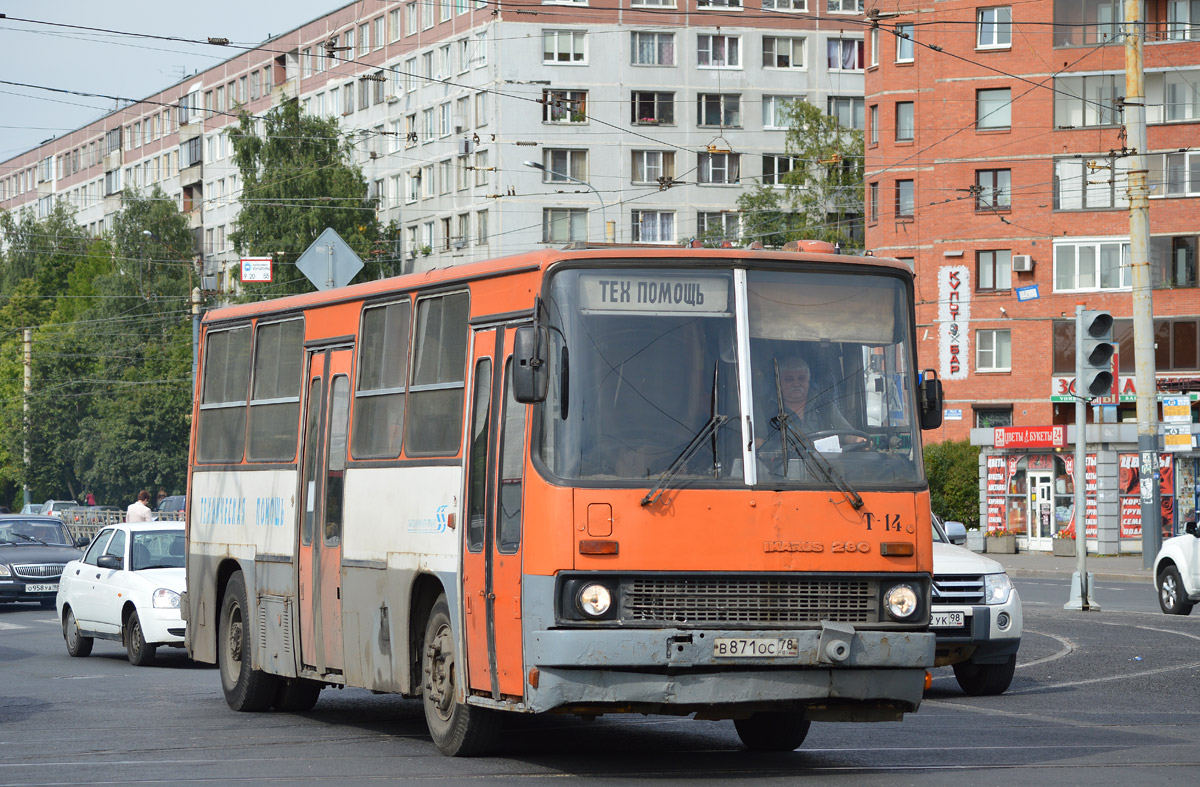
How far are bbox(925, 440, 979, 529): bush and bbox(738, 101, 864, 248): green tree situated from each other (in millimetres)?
15581

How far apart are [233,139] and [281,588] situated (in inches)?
2808

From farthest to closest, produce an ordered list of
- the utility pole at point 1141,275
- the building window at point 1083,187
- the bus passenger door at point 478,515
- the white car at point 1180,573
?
the building window at point 1083,187 → the utility pole at point 1141,275 → the white car at point 1180,573 → the bus passenger door at point 478,515

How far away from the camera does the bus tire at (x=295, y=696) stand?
1495 cm

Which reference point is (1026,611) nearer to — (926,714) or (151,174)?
(926,714)

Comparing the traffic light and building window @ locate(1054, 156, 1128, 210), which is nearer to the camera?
the traffic light

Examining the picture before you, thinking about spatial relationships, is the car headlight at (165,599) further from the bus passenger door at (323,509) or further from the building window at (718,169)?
the building window at (718,169)

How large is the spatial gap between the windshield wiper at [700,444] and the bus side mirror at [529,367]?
75 cm

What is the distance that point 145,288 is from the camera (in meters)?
94.2

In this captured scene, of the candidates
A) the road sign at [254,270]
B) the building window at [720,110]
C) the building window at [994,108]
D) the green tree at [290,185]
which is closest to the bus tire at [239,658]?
the road sign at [254,270]

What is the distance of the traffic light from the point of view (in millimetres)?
24719

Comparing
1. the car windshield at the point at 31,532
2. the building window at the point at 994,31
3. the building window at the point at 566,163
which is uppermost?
the building window at the point at 994,31

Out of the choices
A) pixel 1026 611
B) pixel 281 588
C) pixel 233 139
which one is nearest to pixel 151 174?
pixel 233 139

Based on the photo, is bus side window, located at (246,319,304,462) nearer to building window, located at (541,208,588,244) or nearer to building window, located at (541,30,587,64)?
building window, located at (541,208,588,244)

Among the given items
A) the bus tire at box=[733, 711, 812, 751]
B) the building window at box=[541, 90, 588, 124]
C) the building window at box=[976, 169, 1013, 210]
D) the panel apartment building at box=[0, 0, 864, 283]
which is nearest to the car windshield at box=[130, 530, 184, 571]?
the bus tire at box=[733, 711, 812, 751]
